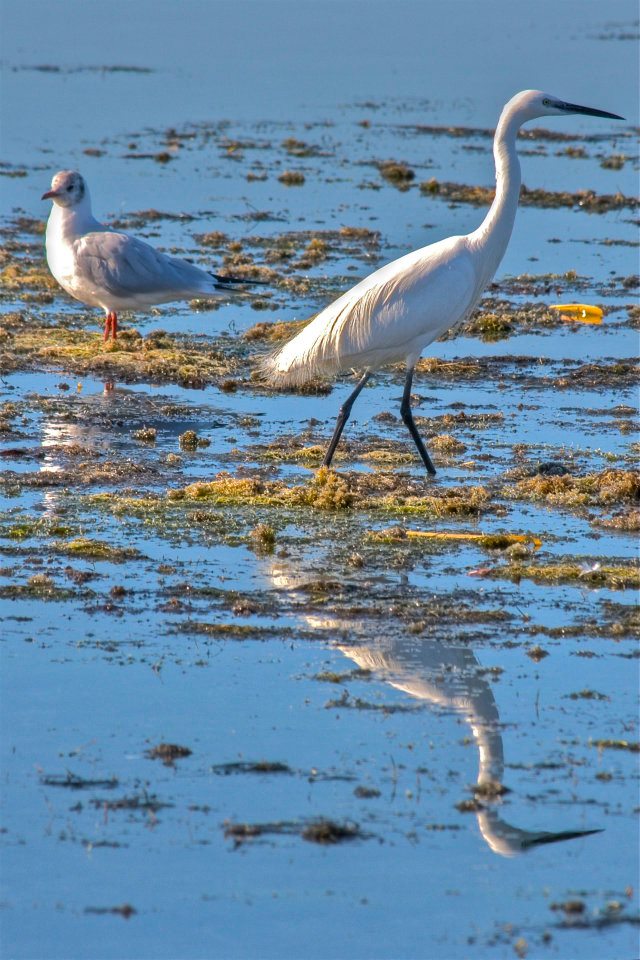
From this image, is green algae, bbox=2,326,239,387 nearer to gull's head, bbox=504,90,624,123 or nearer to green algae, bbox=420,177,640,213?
gull's head, bbox=504,90,624,123

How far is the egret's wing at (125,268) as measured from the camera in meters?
12.3

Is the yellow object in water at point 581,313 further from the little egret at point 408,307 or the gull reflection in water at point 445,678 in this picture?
the gull reflection in water at point 445,678

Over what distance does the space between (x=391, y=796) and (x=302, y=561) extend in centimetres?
245

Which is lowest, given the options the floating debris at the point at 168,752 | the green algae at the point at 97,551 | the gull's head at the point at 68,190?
the floating debris at the point at 168,752

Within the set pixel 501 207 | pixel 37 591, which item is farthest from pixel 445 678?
pixel 501 207

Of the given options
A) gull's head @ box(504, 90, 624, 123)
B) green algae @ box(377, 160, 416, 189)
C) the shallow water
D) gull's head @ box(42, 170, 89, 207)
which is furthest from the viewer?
green algae @ box(377, 160, 416, 189)

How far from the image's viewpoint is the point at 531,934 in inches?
176

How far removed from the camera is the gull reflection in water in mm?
5348

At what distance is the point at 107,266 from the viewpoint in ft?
40.3

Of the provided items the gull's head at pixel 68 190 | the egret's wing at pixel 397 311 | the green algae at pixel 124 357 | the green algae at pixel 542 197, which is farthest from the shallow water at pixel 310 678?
the green algae at pixel 542 197

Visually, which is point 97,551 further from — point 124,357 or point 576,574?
point 124,357

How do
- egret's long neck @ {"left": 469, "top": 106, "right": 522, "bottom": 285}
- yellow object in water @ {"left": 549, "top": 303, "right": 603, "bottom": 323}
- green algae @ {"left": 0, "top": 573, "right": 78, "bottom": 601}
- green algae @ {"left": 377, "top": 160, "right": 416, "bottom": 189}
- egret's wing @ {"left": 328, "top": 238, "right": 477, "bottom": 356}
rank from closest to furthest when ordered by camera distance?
green algae @ {"left": 0, "top": 573, "right": 78, "bottom": 601} → egret's wing @ {"left": 328, "top": 238, "right": 477, "bottom": 356} → egret's long neck @ {"left": 469, "top": 106, "right": 522, "bottom": 285} → yellow object in water @ {"left": 549, "top": 303, "right": 603, "bottom": 323} → green algae @ {"left": 377, "top": 160, "right": 416, "bottom": 189}

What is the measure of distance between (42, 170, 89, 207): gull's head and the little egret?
12.0ft

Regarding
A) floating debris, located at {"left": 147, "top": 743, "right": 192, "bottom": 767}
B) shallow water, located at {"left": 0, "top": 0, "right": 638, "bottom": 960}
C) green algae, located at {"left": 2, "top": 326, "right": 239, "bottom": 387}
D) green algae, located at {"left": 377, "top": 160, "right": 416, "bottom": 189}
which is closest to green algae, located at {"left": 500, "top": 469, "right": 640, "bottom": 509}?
shallow water, located at {"left": 0, "top": 0, "right": 638, "bottom": 960}
